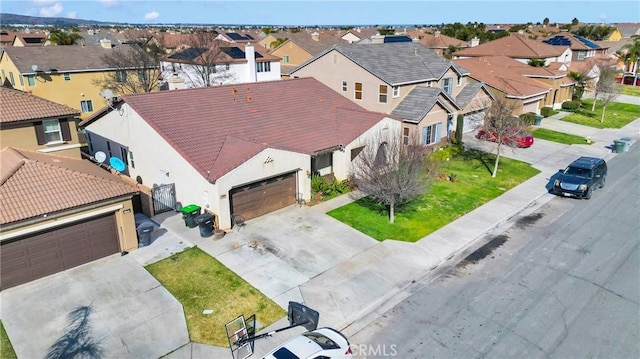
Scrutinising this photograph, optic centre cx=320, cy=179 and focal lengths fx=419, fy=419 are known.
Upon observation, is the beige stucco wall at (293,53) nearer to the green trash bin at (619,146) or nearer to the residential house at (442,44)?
the residential house at (442,44)

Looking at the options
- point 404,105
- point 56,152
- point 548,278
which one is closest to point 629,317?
point 548,278

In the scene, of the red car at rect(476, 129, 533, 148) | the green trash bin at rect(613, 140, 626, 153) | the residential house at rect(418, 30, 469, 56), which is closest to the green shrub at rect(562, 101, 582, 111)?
the green trash bin at rect(613, 140, 626, 153)

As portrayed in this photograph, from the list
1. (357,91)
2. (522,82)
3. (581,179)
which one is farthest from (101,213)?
(522,82)

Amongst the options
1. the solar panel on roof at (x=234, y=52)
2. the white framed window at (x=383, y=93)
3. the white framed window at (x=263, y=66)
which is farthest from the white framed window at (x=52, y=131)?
the white framed window at (x=263, y=66)

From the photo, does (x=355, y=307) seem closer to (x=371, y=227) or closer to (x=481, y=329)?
(x=481, y=329)

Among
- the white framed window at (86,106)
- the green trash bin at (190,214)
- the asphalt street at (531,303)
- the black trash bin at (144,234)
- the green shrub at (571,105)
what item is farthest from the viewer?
the green shrub at (571,105)

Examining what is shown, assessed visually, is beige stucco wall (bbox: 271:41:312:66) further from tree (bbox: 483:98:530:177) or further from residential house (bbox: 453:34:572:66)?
tree (bbox: 483:98:530:177)

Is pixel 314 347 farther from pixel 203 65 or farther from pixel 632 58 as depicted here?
pixel 632 58
